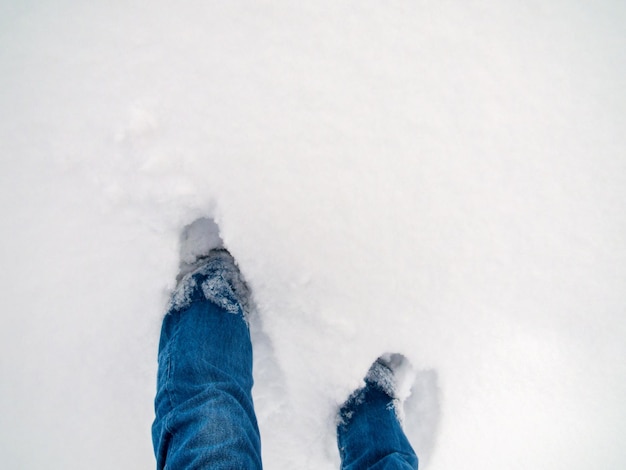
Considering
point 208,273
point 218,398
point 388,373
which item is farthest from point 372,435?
point 208,273

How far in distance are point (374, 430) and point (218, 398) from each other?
1.24 feet

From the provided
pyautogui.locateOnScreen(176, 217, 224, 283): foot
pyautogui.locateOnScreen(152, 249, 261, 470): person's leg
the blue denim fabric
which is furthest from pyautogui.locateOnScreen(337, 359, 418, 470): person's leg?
pyautogui.locateOnScreen(176, 217, 224, 283): foot

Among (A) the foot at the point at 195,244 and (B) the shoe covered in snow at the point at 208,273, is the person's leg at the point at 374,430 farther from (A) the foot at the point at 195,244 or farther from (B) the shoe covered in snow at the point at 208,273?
(A) the foot at the point at 195,244

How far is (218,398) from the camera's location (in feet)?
2.35

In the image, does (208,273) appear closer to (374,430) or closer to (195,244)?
(195,244)

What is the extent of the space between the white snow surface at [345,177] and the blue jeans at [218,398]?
0.24 ft

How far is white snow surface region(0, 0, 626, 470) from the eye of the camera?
0.89 meters

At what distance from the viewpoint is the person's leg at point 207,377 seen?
0.66m

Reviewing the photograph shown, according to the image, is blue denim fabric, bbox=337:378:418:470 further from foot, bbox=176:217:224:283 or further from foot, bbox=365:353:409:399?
foot, bbox=176:217:224:283

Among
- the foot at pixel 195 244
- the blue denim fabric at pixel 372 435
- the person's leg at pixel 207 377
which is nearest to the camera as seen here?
the person's leg at pixel 207 377

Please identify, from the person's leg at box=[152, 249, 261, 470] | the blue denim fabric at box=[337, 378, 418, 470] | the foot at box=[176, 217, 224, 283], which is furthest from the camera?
the foot at box=[176, 217, 224, 283]

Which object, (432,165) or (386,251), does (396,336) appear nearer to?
(386,251)

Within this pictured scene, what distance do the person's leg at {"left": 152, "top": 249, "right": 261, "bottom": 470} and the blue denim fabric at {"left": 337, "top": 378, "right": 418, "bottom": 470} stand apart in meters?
0.26

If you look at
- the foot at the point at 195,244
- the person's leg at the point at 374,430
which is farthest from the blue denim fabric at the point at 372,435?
the foot at the point at 195,244
